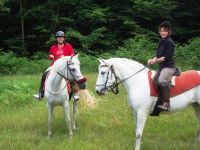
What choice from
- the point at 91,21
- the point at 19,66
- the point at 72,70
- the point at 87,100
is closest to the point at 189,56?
the point at 91,21

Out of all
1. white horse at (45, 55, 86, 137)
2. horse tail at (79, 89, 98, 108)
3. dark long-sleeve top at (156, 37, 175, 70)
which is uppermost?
dark long-sleeve top at (156, 37, 175, 70)

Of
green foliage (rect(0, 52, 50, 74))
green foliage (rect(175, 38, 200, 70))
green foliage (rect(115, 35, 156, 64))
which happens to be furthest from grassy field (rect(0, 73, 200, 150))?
green foliage (rect(115, 35, 156, 64))

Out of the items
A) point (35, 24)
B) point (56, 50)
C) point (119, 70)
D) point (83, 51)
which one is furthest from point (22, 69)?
point (119, 70)

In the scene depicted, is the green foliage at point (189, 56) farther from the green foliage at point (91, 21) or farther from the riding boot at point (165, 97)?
the riding boot at point (165, 97)

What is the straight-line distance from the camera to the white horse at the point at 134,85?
7730mm

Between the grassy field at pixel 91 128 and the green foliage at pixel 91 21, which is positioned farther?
the green foliage at pixel 91 21

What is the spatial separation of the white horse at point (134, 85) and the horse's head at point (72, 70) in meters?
0.83

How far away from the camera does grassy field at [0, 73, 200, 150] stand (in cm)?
837

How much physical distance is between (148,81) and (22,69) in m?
16.0

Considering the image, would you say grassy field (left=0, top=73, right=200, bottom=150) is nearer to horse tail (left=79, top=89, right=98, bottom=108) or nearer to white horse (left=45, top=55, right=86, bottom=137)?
horse tail (left=79, top=89, right=98, bottom=108)

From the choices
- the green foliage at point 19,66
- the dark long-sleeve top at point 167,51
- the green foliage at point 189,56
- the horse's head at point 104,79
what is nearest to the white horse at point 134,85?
the horse's head at point 104,79

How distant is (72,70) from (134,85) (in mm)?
1483

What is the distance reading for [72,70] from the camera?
336 inches

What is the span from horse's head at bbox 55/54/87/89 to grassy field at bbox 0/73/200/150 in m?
A: 1.34
